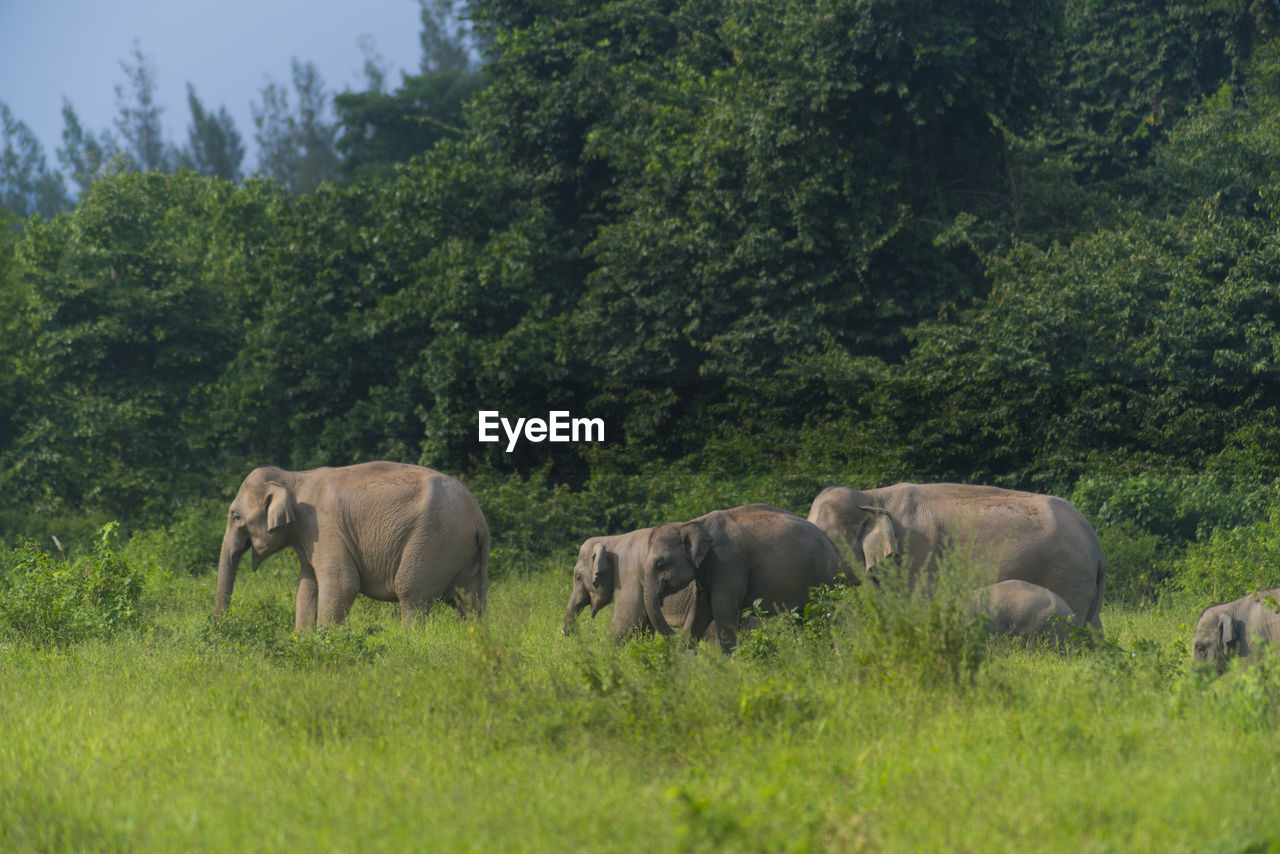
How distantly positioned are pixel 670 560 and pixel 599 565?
1049 mm

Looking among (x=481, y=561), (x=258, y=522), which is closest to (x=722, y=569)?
(x=481, y=561)

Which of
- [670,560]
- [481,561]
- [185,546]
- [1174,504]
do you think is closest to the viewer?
[670,560]

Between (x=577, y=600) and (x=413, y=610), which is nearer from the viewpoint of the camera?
(x=577, y=600)

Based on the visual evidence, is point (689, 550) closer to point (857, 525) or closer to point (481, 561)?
point (857, 525)

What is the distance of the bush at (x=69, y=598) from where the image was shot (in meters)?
10.5

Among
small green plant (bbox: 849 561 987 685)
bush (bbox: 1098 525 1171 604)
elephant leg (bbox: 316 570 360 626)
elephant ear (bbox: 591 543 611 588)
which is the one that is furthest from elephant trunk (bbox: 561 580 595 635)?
bush (bbox: 1098 525 1171 604)

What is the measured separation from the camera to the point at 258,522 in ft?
37.9

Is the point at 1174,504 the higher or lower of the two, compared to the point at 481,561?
lower

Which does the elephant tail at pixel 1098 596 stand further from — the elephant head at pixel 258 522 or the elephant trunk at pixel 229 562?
the elephant trunk at pixel 229 562

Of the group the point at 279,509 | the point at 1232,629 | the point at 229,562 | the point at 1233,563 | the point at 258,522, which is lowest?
the point at 1233,563

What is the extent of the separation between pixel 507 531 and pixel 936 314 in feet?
23.3

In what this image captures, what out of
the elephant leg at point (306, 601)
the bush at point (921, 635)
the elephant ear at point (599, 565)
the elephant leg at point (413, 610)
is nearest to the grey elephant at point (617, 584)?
the elephant ear at point (599, 565)

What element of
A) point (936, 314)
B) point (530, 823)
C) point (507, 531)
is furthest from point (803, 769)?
point (936, 314)

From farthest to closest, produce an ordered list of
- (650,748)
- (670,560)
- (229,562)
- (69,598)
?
(229,562) < (69,598) < (670,560) < (650,748)
